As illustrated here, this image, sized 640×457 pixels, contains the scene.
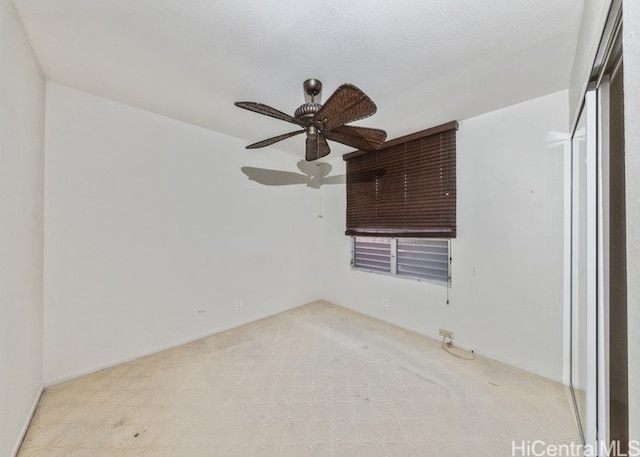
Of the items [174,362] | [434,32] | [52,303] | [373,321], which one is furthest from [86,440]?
[434,32]

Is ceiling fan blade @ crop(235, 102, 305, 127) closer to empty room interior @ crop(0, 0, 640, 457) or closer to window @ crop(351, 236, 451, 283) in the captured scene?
empty room interior @ crop(0, 0, 640, 457)

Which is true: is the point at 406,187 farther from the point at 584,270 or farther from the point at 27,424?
the point at 27,424

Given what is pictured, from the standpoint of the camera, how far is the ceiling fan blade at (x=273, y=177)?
11.3 ft

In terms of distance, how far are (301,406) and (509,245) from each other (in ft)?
7.52

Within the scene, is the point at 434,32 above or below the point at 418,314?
above

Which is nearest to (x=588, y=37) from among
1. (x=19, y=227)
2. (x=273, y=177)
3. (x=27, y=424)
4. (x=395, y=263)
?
(x=395, y=263)

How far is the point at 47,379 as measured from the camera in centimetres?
206

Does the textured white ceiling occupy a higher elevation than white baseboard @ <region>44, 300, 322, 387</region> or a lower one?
higher

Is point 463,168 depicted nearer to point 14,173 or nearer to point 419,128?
point 419,128

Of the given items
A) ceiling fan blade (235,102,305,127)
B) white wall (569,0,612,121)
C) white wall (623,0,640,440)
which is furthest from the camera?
ceiling fan blade (235,102,305,127)

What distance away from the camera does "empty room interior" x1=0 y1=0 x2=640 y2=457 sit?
4.40 feet

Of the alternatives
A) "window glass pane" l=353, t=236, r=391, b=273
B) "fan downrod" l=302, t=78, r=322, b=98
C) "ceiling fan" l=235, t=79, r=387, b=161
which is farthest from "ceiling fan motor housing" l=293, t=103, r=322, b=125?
"window glass pane" l=353, t=236, r=391, b=273

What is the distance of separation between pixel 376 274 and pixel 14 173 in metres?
3.44

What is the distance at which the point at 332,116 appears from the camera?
153 centimetres
